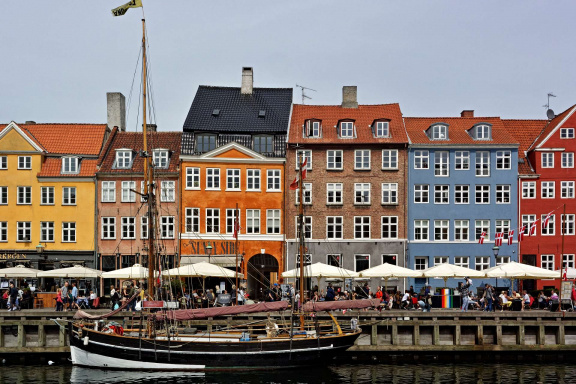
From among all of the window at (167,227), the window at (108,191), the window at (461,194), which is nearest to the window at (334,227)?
the window at (461,194)

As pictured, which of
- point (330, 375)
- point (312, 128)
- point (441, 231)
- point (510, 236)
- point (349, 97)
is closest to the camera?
point (330, 375)

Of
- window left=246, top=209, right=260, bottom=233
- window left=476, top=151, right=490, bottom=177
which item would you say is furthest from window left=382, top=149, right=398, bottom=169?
window left=246, top=209, right=260, bottom=233

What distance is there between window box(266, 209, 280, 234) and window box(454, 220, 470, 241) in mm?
13104

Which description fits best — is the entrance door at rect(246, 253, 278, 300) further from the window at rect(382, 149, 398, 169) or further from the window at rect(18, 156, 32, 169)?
the window at rect(18, 156, 32, 169)

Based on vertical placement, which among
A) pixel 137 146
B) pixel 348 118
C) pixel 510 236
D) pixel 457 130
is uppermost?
pixel 348 118

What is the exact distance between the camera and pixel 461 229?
5800cm

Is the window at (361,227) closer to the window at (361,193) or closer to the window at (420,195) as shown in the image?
the window at (361,193)

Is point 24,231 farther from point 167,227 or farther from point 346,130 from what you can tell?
point 346,130

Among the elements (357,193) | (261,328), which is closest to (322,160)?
(357,193)

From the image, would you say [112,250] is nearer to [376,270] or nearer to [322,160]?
[322,160]

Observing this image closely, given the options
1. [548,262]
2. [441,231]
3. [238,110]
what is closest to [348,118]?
[238,110]

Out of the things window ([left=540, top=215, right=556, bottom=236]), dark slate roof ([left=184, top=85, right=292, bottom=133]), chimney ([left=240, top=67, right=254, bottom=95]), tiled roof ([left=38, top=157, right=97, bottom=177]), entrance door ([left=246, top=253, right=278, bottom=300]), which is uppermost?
chimney ([left=240, top=67, right=254, bottom=95])

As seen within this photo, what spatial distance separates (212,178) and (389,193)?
12999 mm

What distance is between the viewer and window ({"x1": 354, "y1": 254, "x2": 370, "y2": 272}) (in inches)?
2250
